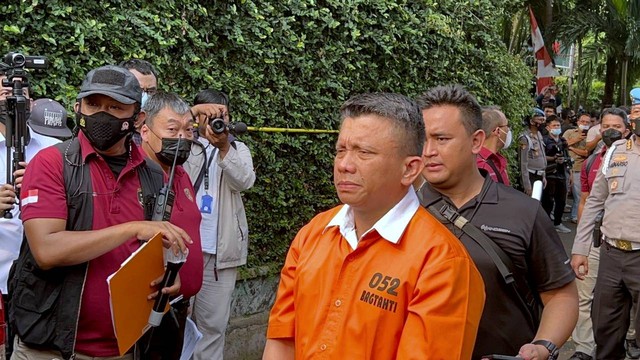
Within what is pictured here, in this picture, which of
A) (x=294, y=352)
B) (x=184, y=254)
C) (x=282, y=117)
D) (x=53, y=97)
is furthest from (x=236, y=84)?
(x=294, y=352)

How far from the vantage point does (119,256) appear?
382 centimetres

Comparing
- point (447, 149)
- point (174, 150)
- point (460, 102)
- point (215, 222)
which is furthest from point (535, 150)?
point (447, 149)

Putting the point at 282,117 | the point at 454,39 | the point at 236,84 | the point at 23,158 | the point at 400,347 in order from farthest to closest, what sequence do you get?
the point at 454,39 → the point at 282,117 → the point at 236,84 → the point at 23,158 → the point at 400,347

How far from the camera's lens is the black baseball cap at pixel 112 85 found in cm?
379

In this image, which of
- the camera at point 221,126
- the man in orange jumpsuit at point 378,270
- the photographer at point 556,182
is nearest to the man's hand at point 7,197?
the camera at point 221,126

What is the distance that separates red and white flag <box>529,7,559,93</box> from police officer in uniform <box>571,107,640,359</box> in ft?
35.8

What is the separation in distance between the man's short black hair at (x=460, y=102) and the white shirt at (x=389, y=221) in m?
1.17

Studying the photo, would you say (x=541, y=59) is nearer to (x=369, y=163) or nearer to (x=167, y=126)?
(x=167, y=126)

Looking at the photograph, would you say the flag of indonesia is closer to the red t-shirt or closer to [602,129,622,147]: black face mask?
the red t-shirt

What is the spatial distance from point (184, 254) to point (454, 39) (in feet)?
21.4

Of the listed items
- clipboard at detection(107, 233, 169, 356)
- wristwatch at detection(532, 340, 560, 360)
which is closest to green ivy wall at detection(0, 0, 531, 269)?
clipboard at detection(107, 233, 169, 356)

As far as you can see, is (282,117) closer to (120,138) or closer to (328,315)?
(120,138)

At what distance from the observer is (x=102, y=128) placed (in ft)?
12.5

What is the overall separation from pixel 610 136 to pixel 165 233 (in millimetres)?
6307
